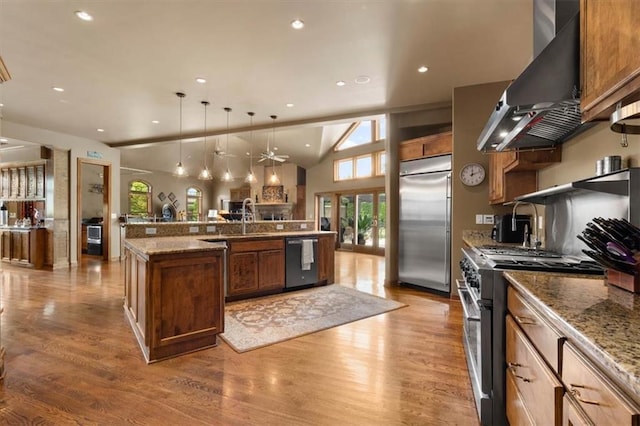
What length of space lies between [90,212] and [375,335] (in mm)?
10458

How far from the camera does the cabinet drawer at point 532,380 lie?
102 cm

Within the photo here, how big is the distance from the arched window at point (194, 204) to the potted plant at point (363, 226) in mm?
7572

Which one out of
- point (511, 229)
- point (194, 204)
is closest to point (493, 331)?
point (511, 229)

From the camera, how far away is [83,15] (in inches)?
107

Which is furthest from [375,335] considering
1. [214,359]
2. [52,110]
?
[52,110]

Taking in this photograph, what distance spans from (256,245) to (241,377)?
226cm

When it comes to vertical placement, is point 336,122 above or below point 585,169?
above

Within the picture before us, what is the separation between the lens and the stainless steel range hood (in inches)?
57.3

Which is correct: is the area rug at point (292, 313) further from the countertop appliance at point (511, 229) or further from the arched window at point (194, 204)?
the arched window at point (194, 204)

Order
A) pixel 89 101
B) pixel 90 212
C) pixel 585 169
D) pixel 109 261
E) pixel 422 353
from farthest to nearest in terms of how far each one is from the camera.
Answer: pixel 90 212, pixel 109 261, pixel 89 101, pixel 422 353, pixel 585 169

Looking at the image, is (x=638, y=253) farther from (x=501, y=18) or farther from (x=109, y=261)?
(x=109, y=261)

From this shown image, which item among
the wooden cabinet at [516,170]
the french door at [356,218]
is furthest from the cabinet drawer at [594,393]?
the french door at [356,218]

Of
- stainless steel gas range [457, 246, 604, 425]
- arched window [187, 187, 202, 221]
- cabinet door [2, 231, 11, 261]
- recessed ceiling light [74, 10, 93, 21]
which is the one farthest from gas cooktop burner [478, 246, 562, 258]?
arched window [187, 187, 202, 221]

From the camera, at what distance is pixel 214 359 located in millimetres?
2602
